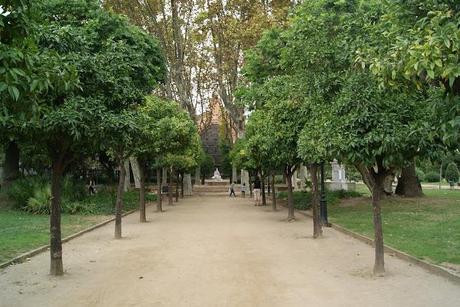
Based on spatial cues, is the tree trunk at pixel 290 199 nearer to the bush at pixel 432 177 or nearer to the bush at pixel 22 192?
the bush at pixel 22 192

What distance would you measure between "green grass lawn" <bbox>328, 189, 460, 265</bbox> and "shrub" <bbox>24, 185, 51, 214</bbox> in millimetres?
12526

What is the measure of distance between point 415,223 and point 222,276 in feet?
33.1

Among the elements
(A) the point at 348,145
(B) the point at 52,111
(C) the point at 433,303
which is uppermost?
(B) the point at 52,111

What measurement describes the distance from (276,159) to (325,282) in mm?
10934

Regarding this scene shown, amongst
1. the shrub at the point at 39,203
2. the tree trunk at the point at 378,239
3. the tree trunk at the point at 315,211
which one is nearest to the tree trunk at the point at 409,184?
the tree trunk at the point at 315,211

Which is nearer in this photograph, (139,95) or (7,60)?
(7,60)

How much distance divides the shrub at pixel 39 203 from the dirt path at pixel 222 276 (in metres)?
8.89

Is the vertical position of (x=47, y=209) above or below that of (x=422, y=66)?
below

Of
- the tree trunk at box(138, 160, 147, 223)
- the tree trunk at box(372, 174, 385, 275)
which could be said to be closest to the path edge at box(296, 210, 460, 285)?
the tree trunk at box(372, 174, 385, 275)

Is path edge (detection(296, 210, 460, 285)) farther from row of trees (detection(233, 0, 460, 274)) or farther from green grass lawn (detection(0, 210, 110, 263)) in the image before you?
green grass lawn (detection(0, 210, 110, 263))

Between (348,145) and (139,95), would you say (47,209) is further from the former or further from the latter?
(348,145)

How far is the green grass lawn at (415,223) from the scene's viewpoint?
12769mm

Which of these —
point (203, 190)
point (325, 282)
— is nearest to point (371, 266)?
point (325, 282)

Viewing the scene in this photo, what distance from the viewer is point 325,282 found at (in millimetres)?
9883
